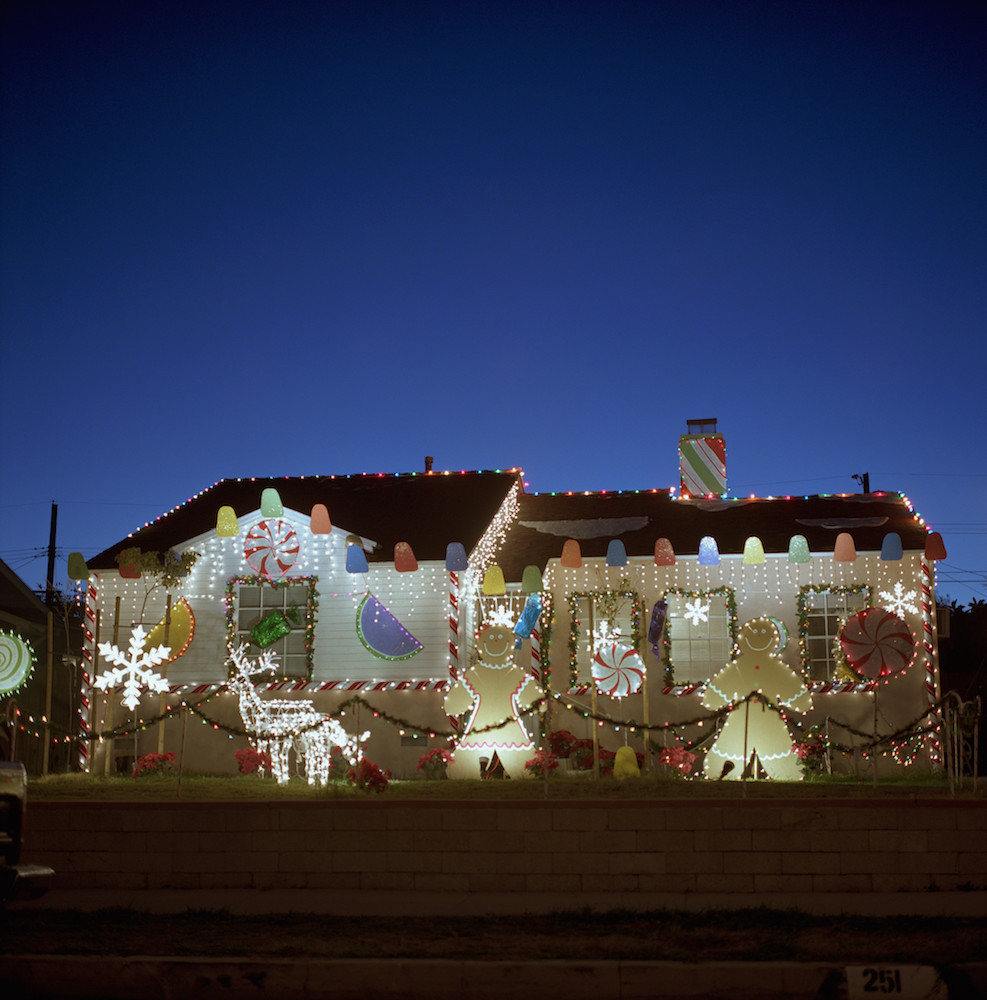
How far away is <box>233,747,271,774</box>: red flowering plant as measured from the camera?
16547mm

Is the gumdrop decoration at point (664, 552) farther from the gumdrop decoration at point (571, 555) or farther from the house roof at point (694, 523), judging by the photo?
the gumdrop decoration at point (571, 555)

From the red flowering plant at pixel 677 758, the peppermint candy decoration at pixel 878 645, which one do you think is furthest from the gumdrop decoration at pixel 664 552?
the red flowering plant at pixel 677 758

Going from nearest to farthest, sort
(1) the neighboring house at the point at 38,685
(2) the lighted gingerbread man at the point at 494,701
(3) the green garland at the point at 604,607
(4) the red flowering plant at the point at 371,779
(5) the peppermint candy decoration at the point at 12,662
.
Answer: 1. (4) the red flowering plant at the point at 371,779
2. (2) the lighted gingerbread man at the point at 494,701
3. (5) the peppermint candy decoration at the point at 12,662
4. (3) the green garland at the point at 604,607
5. (1) the neighboring house at the point at 38,685

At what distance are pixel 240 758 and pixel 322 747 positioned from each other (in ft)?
7.74

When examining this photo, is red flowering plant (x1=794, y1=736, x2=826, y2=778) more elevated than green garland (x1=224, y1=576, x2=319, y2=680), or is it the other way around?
green garland (x1=224, y1=576, x2=319, y2=680)

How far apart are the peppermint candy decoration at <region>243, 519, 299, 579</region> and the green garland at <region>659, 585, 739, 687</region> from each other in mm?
6164

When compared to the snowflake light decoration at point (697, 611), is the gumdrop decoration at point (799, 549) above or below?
above

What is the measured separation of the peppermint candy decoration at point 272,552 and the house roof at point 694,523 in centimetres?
366

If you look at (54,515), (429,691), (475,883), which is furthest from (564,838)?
(54,515)

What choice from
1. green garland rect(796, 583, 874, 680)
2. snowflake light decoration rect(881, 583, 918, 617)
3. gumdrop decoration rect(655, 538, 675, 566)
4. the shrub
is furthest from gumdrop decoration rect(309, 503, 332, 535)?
snowflake light decoration rect(881, 583, 918, 617)

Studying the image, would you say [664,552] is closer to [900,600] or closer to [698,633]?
[698,633]

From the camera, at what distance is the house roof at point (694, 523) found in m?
18.9

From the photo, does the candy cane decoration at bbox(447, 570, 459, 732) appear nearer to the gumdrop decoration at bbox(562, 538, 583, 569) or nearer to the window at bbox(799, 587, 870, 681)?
the gumdrop decoration at bbox(562, 538, 583, 569)

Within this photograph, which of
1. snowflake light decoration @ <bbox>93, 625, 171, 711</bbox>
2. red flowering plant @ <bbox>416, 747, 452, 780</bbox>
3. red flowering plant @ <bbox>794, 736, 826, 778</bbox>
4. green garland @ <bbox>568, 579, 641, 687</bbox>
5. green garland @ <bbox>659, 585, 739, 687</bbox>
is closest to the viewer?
snowflake light decoration @ <bbox>93, 625, 171, 711</bbox>
